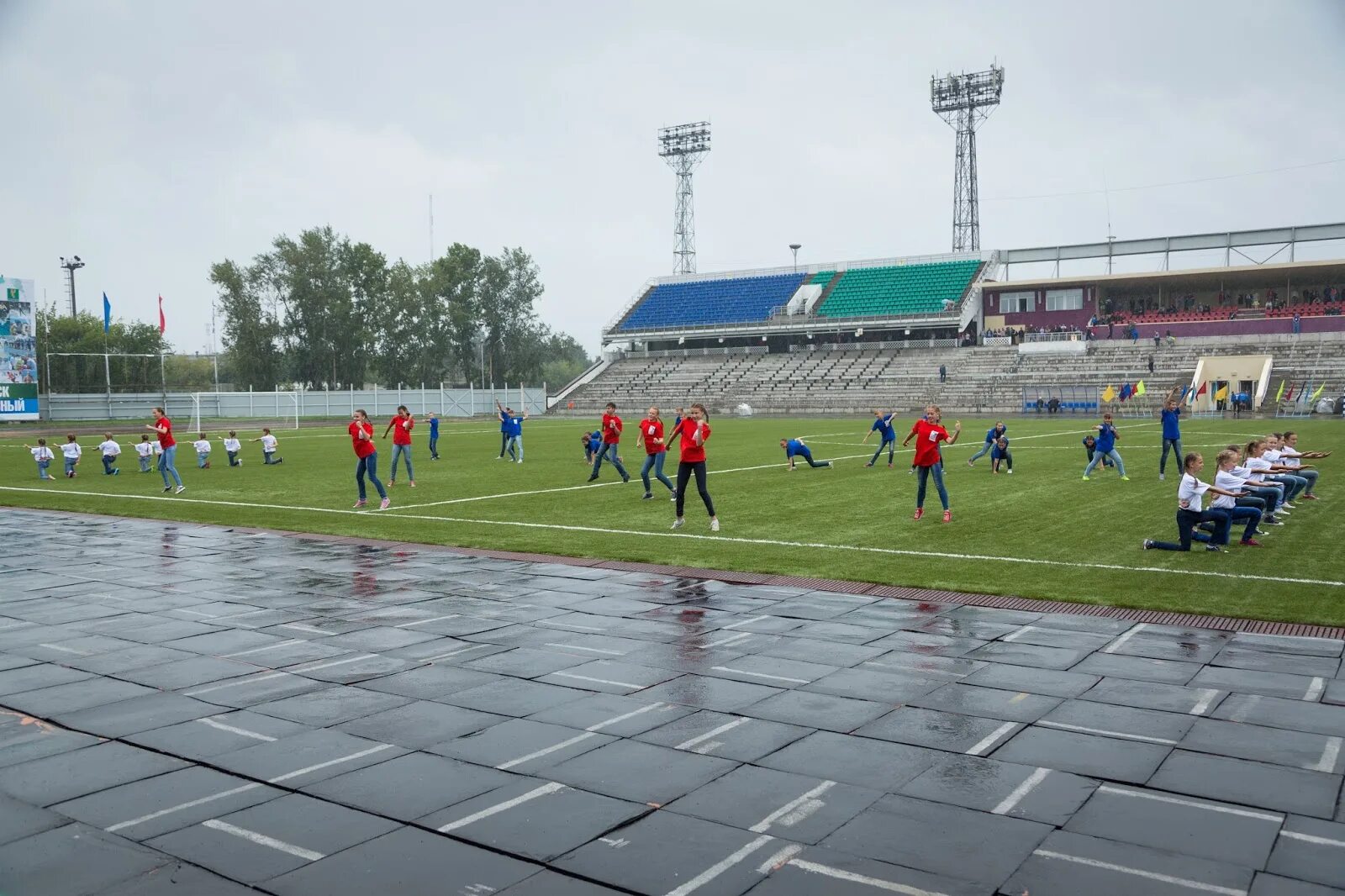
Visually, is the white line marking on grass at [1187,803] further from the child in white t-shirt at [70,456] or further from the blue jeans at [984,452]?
the child in white t-shirt at [70,456]

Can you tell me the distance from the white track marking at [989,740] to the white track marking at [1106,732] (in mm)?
202

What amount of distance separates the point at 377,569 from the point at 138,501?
11.0 metres

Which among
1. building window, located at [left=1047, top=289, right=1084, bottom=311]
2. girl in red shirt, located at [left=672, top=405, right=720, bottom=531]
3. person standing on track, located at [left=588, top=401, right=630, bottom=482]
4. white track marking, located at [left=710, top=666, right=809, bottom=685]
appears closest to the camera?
white track marking, located at [left=710, top=666, right=809, bottom=685]

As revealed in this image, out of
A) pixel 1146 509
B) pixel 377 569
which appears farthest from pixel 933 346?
pixel 377 569

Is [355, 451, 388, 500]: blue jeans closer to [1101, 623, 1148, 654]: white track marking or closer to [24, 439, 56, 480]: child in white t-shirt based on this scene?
[1101, 623, 1148, 654]: white track marking

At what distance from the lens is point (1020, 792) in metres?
5.25

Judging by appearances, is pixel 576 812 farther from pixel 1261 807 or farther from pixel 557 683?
pixel 1261 807

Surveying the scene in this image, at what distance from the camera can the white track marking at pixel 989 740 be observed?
5.84m

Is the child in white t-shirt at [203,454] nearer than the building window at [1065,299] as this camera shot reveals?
Yes

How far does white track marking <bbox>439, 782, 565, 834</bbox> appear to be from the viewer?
496 centimetres

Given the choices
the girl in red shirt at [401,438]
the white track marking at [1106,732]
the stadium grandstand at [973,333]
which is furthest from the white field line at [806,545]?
the stadium grandstand at [973,333]

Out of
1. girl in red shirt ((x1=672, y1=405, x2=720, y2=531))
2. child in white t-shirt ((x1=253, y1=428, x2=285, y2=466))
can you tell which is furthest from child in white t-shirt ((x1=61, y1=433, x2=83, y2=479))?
girl in red shirt ((x1=672, y1=405, x2=720, y2=531))

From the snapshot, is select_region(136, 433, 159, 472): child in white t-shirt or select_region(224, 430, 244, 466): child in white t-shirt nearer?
select_region(136, 433, 159, 472): child in white t-shirt

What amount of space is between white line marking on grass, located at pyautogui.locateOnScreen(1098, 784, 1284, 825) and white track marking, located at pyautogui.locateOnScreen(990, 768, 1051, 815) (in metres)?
0.30
